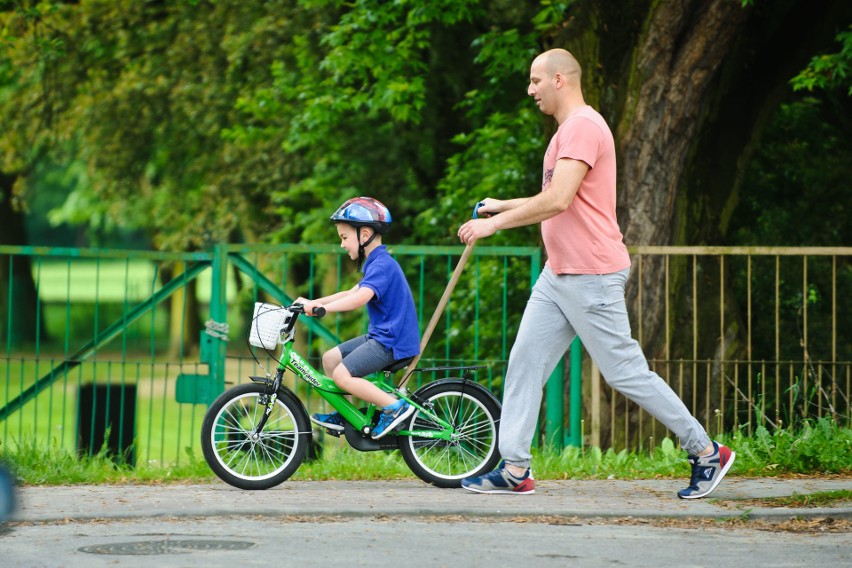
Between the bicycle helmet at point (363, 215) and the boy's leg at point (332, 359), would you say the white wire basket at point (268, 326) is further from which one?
the bicycle helmet at point (363, 215)

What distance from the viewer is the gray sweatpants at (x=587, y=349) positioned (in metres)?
6.57

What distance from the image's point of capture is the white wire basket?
22.5ft

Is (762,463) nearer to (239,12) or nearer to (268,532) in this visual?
(268,532)

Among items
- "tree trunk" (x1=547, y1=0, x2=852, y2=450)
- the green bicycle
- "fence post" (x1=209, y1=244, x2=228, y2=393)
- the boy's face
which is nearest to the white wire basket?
the green bicycle

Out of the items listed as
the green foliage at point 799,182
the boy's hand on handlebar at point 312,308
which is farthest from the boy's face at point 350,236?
the green foliage at point 799,182

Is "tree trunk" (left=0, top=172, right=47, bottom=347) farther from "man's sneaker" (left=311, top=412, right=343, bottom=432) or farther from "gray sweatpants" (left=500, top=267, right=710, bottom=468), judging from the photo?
"gray sweatpants" (left=500, top=267, right=710, bottom=468)

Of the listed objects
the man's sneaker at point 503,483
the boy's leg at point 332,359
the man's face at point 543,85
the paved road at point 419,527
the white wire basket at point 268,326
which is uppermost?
the man's face at point 543,85

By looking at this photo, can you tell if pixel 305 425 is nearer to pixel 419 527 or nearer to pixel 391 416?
pixel 391 416

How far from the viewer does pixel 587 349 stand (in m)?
6.68

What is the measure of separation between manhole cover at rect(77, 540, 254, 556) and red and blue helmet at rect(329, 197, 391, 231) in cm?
196

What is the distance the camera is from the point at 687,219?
35.3 ft

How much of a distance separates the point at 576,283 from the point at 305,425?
60.8 inches

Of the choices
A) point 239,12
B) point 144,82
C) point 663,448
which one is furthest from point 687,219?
point 144,82

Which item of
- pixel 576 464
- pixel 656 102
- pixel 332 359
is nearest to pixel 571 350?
pixel 576 464
